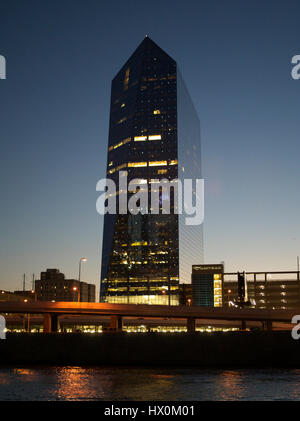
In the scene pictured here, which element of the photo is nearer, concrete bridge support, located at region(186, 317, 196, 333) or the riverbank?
the riverbank

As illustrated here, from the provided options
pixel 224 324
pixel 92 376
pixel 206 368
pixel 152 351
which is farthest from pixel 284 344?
pixel 224 324

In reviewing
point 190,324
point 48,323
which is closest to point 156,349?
point 190,324

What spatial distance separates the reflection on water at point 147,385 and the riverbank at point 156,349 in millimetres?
9316

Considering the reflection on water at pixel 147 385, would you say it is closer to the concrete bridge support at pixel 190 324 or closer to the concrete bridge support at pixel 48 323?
the concrete bridge support at pixel 48 323

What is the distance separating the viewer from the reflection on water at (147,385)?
39844mm

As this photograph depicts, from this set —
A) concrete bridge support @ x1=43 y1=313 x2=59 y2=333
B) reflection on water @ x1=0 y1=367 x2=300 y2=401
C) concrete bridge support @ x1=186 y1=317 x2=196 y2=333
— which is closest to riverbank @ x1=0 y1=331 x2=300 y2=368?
reflection on water @ x1=0 y1=367 x2=300 y2=401

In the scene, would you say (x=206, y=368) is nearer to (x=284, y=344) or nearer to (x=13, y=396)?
(x=284, y=344)

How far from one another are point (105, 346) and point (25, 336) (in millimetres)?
12011

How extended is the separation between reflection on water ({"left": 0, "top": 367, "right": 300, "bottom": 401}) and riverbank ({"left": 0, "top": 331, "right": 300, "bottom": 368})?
9.32 m

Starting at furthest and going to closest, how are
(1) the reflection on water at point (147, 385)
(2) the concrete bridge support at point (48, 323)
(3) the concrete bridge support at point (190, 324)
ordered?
(3) the concrete bridge support at point (190, 324) → (2) the concrete bridge support at point (48, 323) → (1) the reflection on water at point (147, 385)

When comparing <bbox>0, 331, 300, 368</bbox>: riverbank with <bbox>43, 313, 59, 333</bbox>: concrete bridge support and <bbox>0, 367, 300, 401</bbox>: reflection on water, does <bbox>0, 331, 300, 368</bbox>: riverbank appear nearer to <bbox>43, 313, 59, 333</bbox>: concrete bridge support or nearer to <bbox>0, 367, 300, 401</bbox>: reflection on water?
<bbox>0, 367, 300, 401</bbox>: reflection on water

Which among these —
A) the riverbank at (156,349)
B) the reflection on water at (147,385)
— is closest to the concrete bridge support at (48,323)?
the riverbank at (156,349)

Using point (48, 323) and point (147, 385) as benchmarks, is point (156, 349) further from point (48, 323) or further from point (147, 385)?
point (48, 323)

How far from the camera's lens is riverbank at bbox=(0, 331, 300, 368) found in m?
70.1
